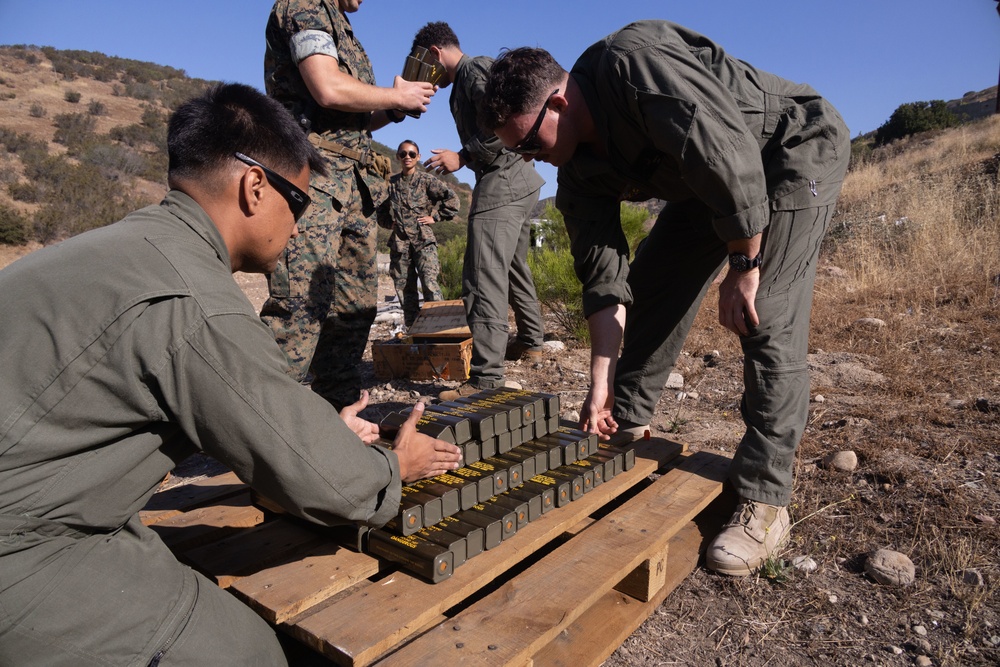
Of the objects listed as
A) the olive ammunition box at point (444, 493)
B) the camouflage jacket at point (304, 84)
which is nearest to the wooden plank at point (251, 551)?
the olive ammunition box at point (444, 493)

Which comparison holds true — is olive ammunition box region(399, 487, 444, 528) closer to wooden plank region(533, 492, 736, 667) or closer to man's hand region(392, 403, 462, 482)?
man's hand region(392, 403, 462, 482)

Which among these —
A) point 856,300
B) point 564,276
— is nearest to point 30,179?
point 564,276

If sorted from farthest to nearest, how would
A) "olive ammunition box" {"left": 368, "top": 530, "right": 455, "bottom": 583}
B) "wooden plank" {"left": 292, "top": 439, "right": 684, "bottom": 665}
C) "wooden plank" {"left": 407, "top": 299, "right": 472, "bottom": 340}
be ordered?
"wooden plank" {"left": 407, "top": 299, "right": 472, "bottom": 340} < "olive ammunition box" {"left": 368, "top": 530, "right": 455, "bottom": 583} < "wooden plank" {"left": 292, "top": 439, "right": 684, "bottom": 665}

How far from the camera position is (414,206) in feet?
29.9

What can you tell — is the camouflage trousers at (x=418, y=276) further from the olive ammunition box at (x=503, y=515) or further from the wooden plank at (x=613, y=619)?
the olive ammunition box at (x=503, y=515)

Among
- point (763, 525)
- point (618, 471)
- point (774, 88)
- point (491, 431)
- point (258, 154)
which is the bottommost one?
point (763, 525)

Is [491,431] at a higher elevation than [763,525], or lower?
higher

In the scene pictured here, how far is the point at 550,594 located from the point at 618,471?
3.28 feet

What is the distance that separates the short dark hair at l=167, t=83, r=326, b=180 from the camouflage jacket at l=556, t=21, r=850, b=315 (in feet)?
4.24

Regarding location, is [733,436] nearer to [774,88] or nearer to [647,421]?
[647,421]

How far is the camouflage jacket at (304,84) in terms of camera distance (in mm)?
3559

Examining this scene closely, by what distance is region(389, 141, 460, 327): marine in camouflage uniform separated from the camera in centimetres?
A: 855

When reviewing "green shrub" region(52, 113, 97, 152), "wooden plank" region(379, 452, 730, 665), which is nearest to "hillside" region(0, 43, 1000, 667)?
"wooden plank" region(379, 452, 730, 665)

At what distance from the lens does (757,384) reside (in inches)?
114
